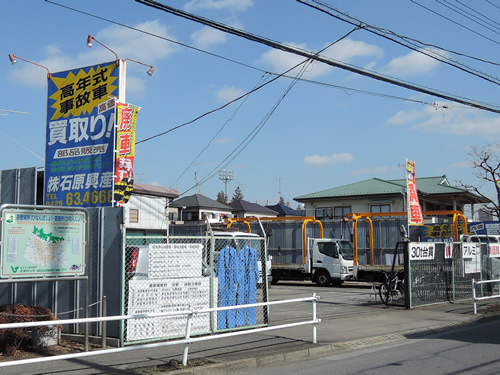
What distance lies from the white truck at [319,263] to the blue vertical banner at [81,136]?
15.5 m

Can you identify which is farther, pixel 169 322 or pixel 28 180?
pixel 28 180

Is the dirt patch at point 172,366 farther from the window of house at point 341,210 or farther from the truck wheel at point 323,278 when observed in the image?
the window of house at point 341,210

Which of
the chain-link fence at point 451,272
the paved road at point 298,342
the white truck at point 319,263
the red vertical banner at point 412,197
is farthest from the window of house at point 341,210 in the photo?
the paved road at point 298,342

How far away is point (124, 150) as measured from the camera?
1104 centimetres

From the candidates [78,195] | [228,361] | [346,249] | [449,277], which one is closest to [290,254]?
[346,249]

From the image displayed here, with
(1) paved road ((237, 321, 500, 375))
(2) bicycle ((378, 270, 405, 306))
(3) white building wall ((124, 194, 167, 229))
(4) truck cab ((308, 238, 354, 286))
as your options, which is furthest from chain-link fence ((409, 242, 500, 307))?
(3) white building wall ((124, 194, 167, 229))

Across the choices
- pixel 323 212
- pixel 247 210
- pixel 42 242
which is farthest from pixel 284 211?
pixel 42 242

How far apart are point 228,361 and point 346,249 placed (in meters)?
17.5

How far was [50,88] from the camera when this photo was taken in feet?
40.2

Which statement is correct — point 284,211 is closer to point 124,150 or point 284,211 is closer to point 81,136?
point 81,136

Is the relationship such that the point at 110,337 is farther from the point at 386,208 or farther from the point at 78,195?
the point at 386,208

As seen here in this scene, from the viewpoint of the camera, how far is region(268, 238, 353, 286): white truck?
24.6m

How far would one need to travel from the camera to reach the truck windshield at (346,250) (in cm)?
2475

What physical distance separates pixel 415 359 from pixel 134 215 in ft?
85.4
